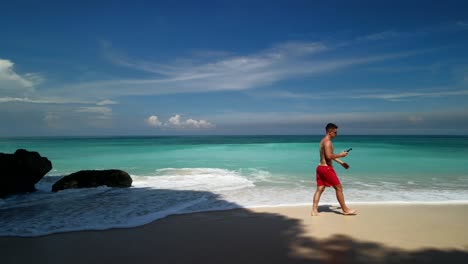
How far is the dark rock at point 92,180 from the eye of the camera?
30.7 ft

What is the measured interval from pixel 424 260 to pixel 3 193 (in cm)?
1022

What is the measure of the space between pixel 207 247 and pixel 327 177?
2725 mm

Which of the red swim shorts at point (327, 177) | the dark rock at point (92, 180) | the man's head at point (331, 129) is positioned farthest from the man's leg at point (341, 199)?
the dark rock at point (92, 180)

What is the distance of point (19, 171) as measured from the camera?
9.20m

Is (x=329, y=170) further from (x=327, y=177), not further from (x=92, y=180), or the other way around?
(x=92, y=180)

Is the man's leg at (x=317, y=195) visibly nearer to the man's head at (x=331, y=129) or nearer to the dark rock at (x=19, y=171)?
the man's head at (x=331, y=129)

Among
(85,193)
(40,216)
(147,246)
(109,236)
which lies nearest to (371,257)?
(147,246)

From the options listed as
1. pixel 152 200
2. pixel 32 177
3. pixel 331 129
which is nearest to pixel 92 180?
pixel 32 177

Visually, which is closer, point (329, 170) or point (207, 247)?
point (207, 247)

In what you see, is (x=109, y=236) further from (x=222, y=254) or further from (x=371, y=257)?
(x=371, y=257)

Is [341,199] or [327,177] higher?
[327,177]

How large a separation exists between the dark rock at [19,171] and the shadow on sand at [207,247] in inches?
196

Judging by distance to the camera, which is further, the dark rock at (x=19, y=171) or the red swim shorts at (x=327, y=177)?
the dark rock at (x=19, y=171)

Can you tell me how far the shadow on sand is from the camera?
381 cm
